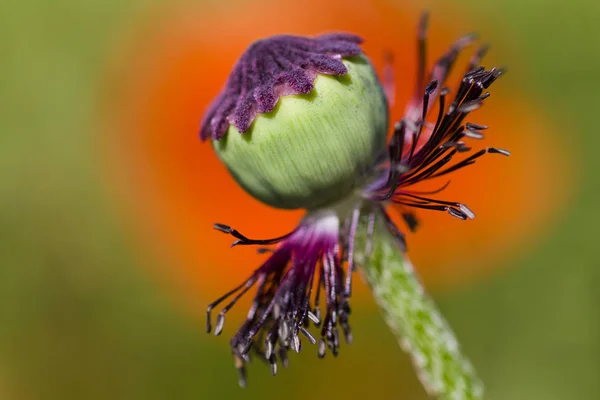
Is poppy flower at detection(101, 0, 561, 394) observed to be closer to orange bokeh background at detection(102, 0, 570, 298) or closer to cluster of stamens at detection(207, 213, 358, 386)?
orange bokeh background at detection(102, 0, 570, 298)

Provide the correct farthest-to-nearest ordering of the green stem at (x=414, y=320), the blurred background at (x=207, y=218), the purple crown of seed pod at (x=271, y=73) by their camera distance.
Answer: the blurred background at (x=207, y=218) < the green stem at (x=414, y=320) < the purple crown of seed pod at (x=271, y=73)

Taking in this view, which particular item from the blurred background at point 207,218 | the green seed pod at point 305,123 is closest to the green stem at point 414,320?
the green seed pod at point 305,123

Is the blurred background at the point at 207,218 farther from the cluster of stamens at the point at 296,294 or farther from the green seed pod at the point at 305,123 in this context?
the green seed pod at the point at 305,123

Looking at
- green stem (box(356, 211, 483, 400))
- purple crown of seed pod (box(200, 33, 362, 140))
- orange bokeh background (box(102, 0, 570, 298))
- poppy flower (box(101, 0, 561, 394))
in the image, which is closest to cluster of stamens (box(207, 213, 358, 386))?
green stem (box(356, 211, 483, 400))

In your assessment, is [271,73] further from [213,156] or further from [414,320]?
[213,156]

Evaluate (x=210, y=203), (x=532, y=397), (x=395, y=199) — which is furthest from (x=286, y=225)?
(x=395, y=199)

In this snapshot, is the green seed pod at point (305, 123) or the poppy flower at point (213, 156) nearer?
the green seed pod at point (305, 123)
